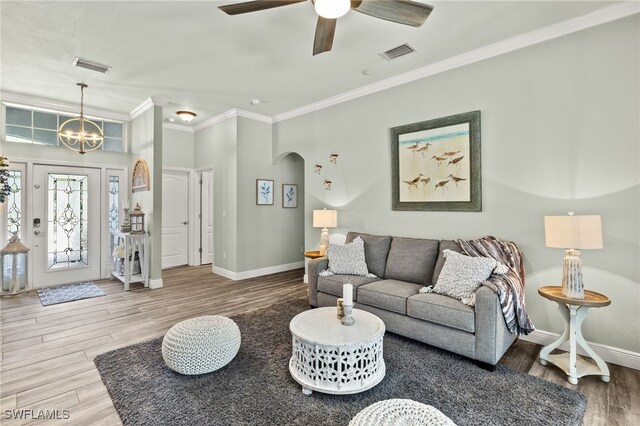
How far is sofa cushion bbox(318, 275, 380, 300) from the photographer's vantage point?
3.48 metres

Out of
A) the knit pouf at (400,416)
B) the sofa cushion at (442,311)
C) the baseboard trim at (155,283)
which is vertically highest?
the sofa cushion at (442,311)

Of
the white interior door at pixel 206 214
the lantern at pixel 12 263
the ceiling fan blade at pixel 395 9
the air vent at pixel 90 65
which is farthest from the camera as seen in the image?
the white interior door at pixel 206 214

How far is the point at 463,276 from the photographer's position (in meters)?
2.82

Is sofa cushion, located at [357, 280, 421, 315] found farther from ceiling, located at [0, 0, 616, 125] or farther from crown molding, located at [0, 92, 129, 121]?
crown molding, located at [0, 92, 129, 121]

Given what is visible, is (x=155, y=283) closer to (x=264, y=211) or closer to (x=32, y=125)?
(x=264, y=211)

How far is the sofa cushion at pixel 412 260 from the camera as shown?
3424 mm

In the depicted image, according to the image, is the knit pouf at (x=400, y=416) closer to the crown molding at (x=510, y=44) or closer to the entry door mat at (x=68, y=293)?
the crown molding at (x=510, y=44)

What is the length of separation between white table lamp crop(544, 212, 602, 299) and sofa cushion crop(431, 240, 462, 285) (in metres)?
0.88

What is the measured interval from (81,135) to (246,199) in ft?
8.52

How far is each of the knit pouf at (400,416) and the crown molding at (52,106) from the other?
6.22 m

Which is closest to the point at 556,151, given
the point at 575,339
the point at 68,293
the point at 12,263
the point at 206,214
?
the point at 575,339

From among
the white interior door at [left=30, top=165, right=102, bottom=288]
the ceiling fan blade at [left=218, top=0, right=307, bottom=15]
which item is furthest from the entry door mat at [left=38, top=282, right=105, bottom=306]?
the ceiling fan blade at [left=218, top=0, right=307, bottom=15]

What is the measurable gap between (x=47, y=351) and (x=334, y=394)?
269cm

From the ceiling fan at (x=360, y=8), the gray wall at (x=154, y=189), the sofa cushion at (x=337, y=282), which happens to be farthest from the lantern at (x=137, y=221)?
the ceiling fan at (x=360, y=8)
